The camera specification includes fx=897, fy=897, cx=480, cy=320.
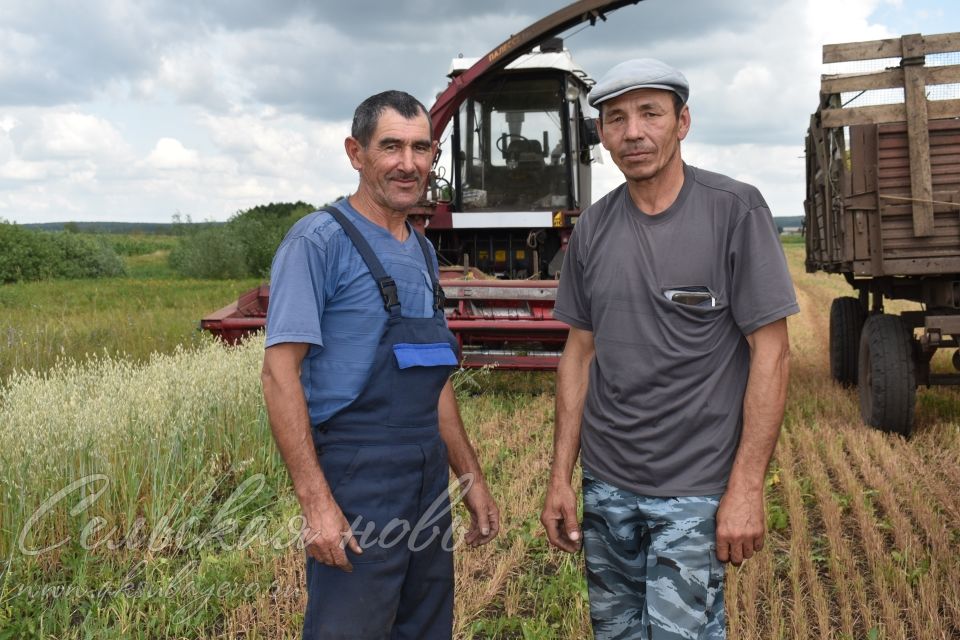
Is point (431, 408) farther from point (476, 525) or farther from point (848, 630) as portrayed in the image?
point (848, 630)

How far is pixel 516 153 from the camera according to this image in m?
9.33

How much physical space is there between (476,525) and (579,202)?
22.6 ft

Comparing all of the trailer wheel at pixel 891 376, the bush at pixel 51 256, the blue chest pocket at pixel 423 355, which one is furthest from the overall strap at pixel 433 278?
the bush at pixel 51 256

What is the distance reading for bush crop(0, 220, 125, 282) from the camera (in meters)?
30.2

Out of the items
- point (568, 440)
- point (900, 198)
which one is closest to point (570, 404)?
point (568, 440)

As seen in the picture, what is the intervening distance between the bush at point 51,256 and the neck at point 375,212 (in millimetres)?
30347

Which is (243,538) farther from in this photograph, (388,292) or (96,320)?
(96,320)

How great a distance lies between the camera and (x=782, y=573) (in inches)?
163

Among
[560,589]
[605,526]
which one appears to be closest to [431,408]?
[605,526]

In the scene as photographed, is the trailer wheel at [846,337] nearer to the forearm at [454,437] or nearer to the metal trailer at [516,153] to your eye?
the metal trailer at [516,153]

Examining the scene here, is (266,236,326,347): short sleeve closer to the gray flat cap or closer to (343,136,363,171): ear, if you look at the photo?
(343,136,363,171): ear

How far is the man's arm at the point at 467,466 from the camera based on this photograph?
2645 millimetres

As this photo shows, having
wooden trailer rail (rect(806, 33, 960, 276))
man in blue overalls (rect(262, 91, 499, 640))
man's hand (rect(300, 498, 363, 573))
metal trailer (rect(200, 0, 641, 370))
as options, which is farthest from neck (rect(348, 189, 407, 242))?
metal trailer (rect(200, 0, 641, 370))

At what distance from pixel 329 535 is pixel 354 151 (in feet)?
3.31
